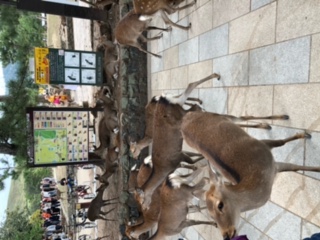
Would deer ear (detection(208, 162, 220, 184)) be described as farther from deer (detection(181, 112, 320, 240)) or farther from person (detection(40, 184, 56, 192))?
person (detection(40, 184, 56, 192))

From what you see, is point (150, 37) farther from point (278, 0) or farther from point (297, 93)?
point (297, 93)

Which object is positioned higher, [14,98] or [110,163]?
[14,98]

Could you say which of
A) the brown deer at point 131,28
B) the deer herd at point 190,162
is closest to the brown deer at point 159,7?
the deer herd at point 190,162

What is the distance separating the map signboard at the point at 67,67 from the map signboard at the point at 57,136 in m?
0.55

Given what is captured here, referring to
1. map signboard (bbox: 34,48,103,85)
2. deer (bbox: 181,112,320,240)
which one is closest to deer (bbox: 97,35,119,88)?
map signboard (bbox: 34,48,103,85)

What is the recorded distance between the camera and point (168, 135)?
4.07 meters

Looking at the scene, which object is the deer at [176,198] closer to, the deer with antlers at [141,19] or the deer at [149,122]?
the deer at [149,122]

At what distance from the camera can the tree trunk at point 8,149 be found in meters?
8.35

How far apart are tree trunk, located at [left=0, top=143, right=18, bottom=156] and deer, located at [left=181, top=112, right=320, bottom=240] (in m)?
7.05

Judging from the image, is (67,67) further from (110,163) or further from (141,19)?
(110,163)

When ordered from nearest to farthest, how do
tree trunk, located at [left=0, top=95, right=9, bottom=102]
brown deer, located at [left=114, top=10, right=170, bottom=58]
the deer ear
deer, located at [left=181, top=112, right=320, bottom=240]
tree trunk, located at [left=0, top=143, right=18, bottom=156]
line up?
1. deer, located at [left=181, top=112, right=320, bottom=240]
2. the deer ear
3. brown deer, located at [left=114, top=10, right=170, bottom=58]
4. tree trunk, located at [left=0, top=143, right=18, bottom=156]
5. tree trunk, located at [left=0, top=95, right=9, bottom=102]

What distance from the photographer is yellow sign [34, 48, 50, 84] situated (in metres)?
5.81

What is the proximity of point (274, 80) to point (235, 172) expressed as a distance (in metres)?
1.27

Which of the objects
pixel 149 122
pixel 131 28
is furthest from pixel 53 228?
pixel 131 28
